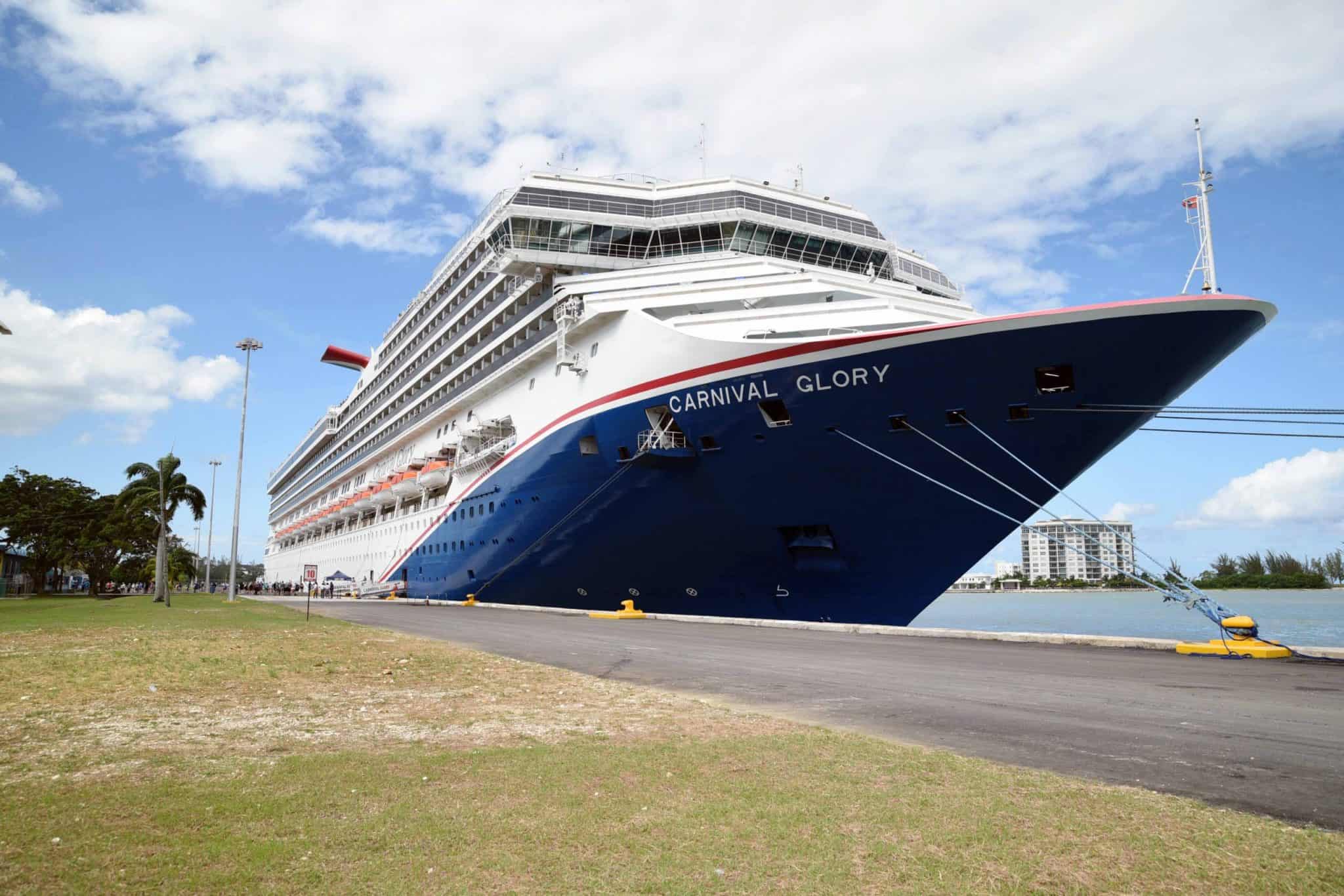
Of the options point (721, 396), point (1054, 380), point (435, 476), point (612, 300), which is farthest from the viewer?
point (435, 476)

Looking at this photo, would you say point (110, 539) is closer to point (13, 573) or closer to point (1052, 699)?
point (13, 573)

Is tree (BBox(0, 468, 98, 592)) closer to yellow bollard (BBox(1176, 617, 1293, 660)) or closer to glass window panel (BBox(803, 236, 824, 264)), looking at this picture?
glass window panel (BBox(803, 236, 824, 264))

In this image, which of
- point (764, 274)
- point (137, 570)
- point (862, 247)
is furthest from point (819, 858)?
point (137, 570)

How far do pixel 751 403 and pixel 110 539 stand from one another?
4965 centimetres

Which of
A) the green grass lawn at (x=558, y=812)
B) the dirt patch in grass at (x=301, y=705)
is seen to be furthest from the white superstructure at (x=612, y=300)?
the green grass lawn at (x=558, y=812)

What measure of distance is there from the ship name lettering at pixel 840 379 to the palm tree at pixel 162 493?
32.5 m

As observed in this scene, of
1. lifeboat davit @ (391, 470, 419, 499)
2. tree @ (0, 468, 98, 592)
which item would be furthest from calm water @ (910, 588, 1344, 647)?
tree @ (0, 468, 98, 592)

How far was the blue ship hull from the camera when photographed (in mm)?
14125

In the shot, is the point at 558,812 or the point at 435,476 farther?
the point at 435,476

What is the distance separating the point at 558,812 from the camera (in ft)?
13.7

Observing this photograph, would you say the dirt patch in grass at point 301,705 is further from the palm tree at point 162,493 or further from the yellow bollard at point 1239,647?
the palm tree at point 162,493

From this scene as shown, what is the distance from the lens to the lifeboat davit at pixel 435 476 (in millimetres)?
33031

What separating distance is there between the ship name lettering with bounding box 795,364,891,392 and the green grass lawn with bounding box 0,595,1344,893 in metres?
9.23

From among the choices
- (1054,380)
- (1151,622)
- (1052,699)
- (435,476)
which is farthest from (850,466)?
(1151,622)
